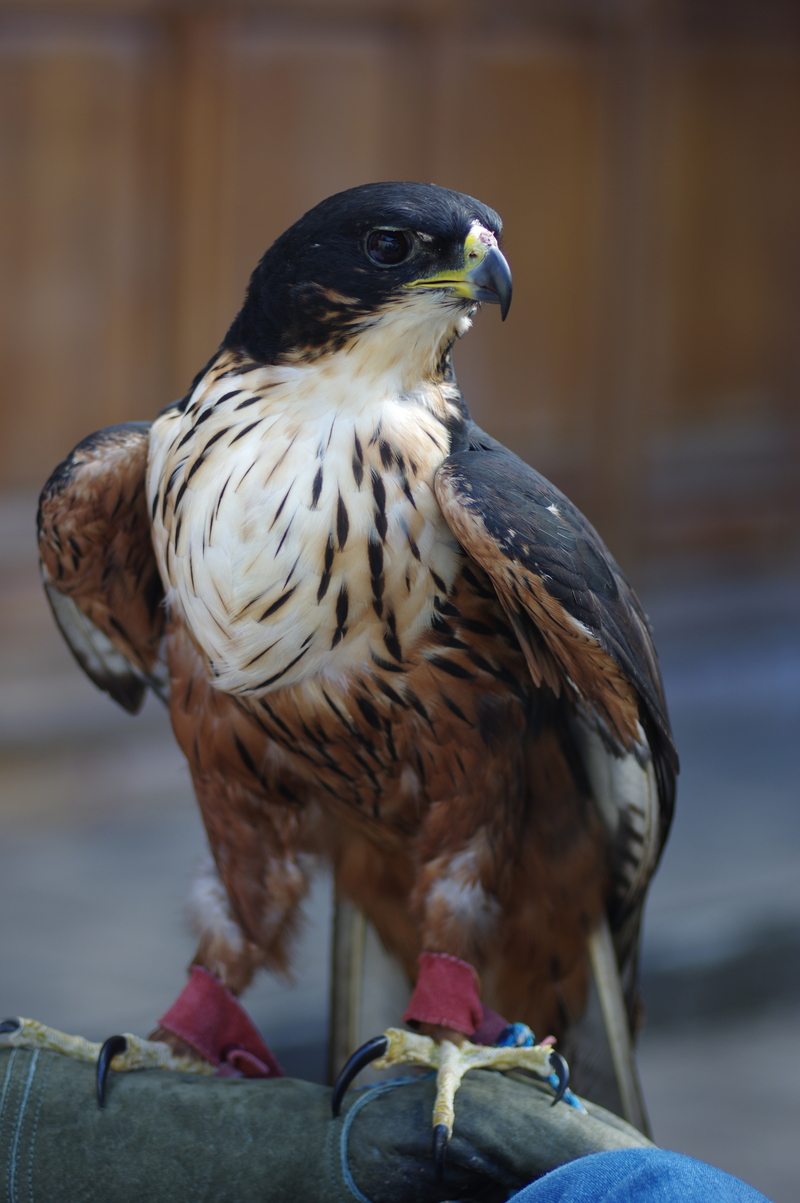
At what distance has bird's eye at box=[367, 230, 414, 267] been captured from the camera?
1.72m

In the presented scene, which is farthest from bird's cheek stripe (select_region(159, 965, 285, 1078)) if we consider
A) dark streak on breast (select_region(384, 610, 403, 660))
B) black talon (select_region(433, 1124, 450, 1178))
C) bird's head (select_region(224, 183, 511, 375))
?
bird's head (select_region(224, 183, 511, 375))

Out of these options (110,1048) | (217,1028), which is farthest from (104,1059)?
(217,1028)

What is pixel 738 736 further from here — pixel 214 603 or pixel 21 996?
pixel 214 603

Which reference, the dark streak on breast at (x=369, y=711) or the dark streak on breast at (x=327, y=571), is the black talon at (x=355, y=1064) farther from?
the dark streak on breast at (x=327, y=571)

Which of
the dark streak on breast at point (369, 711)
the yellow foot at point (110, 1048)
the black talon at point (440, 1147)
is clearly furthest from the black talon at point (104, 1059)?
the dark streak on breast at point (369, 711)

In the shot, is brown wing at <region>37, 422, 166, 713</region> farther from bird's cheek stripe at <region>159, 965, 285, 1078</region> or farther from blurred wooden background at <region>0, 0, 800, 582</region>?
blurred wooden background at <region>0, 0, 800, 582</region>

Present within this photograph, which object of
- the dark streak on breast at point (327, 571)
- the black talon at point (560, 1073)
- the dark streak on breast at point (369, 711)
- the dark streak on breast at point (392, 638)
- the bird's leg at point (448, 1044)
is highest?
the dark streak on breast at point (327, 571)

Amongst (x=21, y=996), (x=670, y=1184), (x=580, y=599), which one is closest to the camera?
(x=670, y=1184)

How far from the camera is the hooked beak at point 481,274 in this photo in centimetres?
170

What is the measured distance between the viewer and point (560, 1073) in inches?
72.2

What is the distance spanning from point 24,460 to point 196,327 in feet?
2.58

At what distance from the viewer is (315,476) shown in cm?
174

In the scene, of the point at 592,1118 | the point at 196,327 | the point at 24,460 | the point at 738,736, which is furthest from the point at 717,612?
the point at 592,1118

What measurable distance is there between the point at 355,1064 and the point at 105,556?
0.82m
